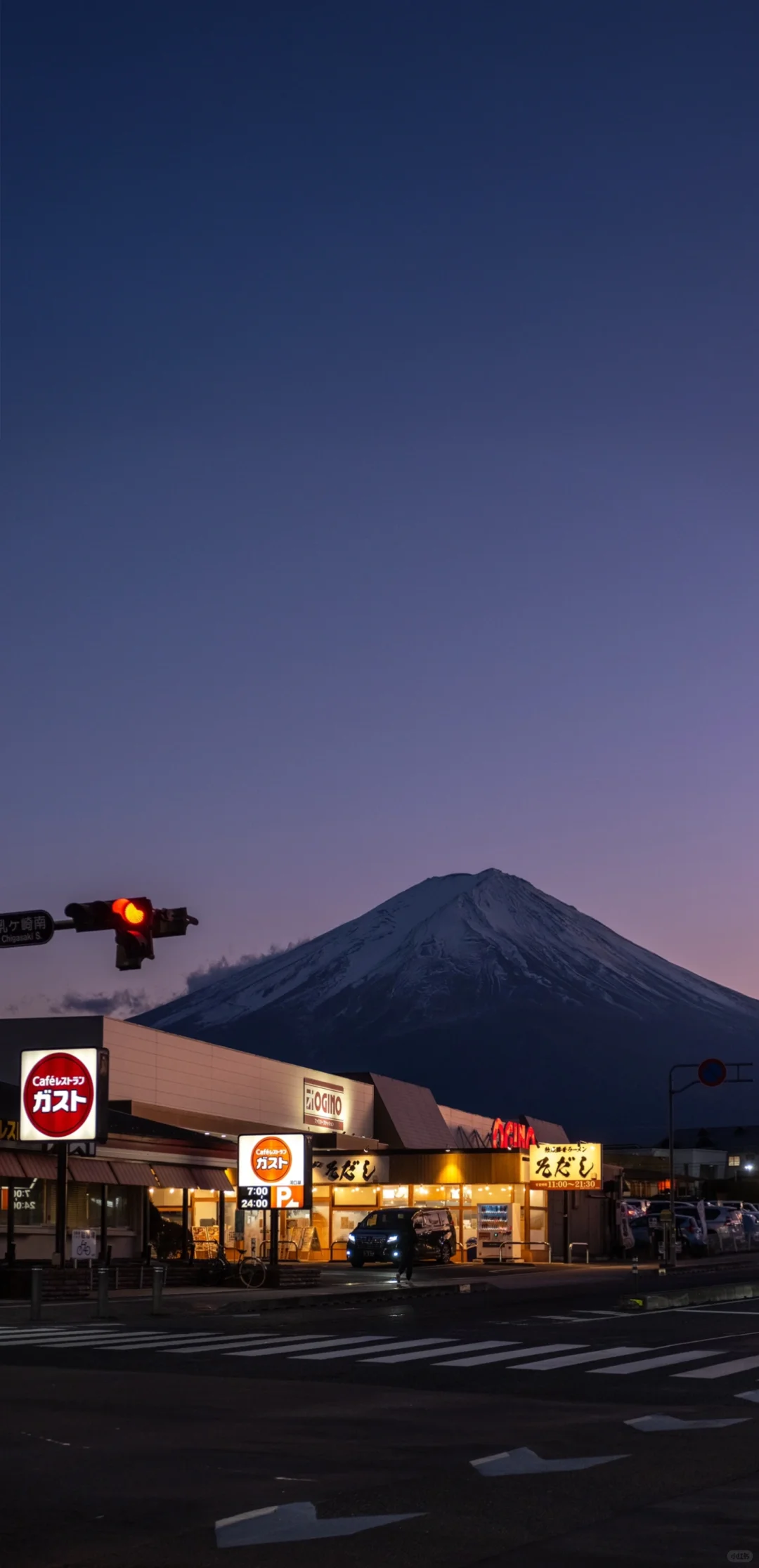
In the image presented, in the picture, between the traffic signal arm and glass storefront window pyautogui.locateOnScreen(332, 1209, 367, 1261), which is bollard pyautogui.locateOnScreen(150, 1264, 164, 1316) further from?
glass storefront window pyautogui.locateOnScreen(332, 1209, 367, 1261)

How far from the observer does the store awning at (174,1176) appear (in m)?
42.6

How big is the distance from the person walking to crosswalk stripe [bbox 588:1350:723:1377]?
20502 millimetres

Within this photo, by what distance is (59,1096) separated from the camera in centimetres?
3341

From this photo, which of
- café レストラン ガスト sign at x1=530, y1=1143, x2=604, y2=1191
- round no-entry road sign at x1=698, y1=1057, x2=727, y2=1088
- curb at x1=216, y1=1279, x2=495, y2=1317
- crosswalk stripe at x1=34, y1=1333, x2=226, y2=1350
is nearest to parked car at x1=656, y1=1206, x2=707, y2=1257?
café レストラン ガスト sign at x1=530, y1=1143, x2=604, y2=1191

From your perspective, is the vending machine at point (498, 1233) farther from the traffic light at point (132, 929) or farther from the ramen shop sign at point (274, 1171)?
the traffic light at point (132, 929)

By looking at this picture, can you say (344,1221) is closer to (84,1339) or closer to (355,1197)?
(355,1197)

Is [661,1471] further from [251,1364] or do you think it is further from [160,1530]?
[251,1364]

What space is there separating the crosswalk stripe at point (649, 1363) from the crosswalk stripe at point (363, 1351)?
2.78m

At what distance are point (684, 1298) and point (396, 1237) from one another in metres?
20.2

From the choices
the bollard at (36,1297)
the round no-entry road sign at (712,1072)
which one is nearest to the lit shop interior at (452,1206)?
the round no-entry road sign at (712,1072)

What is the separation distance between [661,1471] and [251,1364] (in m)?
9.42

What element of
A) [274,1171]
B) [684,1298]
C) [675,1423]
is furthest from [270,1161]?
[675,1423]

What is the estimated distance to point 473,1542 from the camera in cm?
897

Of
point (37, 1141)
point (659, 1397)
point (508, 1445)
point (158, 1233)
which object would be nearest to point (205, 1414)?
point (508, 1445)
